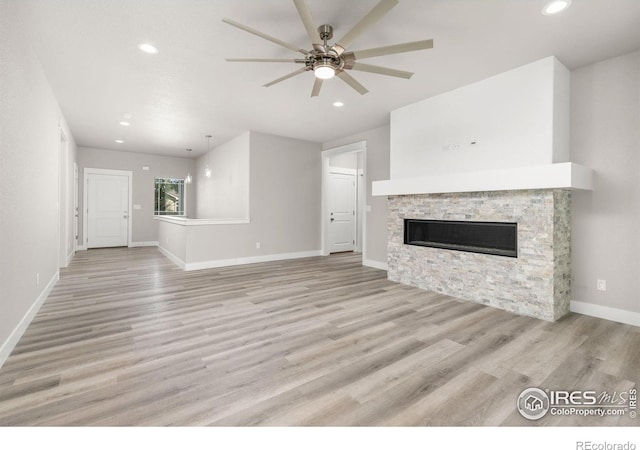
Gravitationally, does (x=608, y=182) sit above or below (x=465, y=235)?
above

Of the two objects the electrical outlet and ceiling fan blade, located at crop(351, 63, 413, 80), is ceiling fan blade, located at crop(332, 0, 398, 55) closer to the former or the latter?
ceiling fan blade, located at crop(351, 63, 413, 80)

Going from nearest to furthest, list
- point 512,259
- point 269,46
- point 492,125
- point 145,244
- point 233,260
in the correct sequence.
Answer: point 269,46, point 512,259, point 492,125, point 233,260, point 145,244

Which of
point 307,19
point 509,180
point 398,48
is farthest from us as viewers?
point 509,180

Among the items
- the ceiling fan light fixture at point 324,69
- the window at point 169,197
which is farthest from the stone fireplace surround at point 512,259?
the window at point 169,197

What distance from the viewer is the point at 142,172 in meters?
9.05

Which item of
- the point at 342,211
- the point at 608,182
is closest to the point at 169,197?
the point at 342,211

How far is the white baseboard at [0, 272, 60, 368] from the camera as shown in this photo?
89.5 inches

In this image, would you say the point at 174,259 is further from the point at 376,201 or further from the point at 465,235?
the point at 465,235

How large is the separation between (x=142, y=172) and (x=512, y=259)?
9485 mm

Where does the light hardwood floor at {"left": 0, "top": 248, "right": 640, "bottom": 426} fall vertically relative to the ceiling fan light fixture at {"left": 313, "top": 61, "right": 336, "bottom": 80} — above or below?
below

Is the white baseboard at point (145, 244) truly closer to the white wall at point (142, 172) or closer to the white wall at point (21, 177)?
the white wall at point (142, 172)

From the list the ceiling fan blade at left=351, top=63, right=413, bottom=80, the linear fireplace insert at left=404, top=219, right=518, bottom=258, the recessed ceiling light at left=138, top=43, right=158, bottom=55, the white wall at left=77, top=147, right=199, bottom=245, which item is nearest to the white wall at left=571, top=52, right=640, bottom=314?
the linear fireplace insert at left=404, top=219, right=518, bottom=258

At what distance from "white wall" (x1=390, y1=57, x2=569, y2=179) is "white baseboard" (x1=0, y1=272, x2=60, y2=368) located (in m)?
4.69
